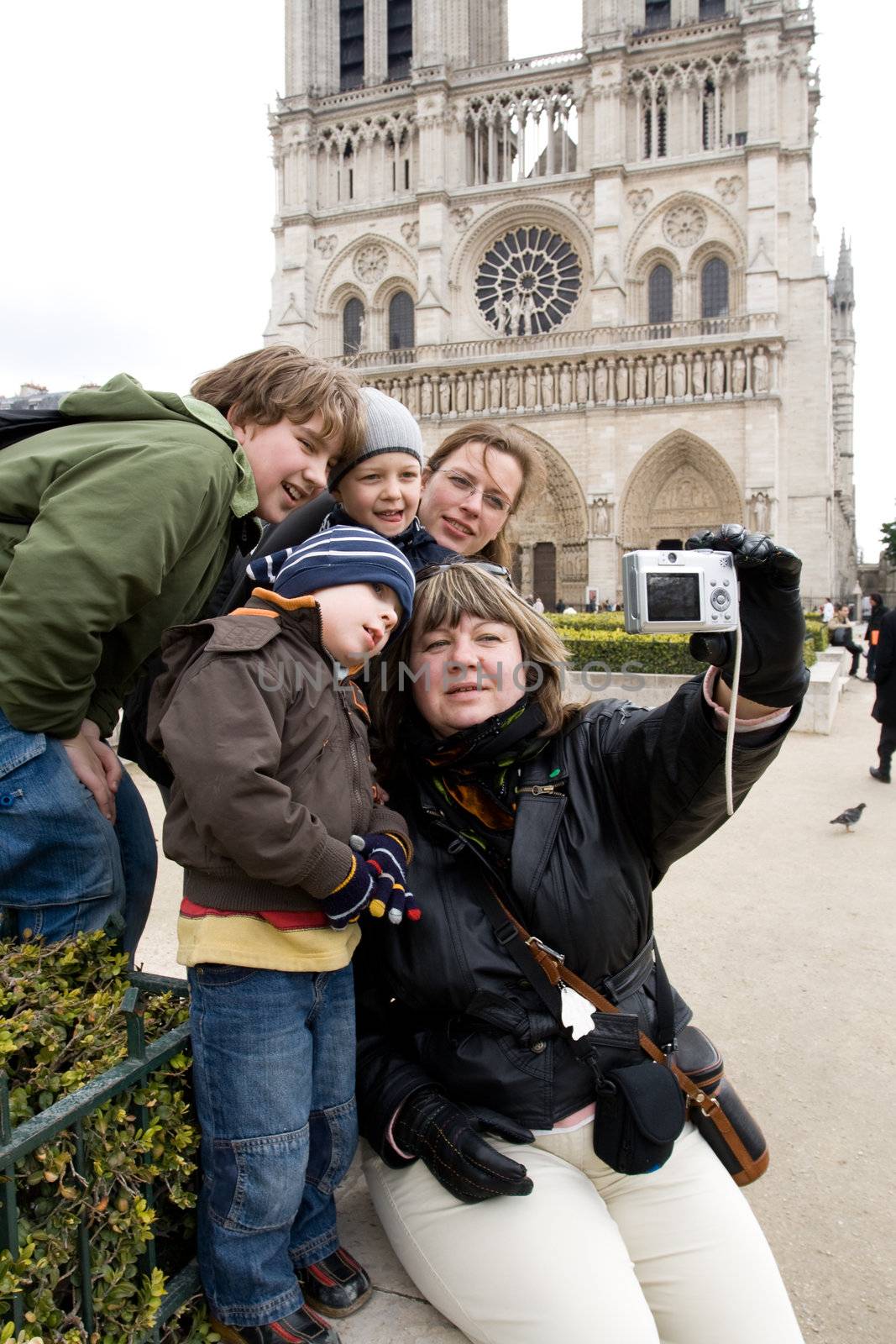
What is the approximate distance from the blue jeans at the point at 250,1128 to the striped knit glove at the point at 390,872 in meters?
0.20

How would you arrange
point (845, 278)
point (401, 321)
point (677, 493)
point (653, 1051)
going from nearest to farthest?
point (653, 1051)
point (677, 493)
point (401, 321)
point (845, 278)

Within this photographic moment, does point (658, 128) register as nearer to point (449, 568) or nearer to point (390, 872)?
point (449, 568)

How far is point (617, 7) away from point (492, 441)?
28182 mm

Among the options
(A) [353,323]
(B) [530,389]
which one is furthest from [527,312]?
(A) [353,323]

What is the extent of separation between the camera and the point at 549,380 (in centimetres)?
2425

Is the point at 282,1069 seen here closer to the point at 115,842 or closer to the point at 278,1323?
the point at 278,1323

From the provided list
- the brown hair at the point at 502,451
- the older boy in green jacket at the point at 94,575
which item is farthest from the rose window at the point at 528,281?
the older boy in green jacket at the point at 94,575

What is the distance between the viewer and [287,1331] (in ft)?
4.84

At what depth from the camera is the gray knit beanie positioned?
2193mm

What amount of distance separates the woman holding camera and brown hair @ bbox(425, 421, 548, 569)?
0.87 metres

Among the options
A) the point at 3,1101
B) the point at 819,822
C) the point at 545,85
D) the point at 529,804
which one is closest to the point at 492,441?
the point at 529,804

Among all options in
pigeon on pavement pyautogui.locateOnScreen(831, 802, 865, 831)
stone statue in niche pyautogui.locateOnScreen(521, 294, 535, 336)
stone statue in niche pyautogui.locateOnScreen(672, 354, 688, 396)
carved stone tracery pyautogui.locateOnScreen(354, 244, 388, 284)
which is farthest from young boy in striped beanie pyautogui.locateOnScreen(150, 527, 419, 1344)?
carved stone tracery pyautogui.locateOnScreen(354, 244, 388, 284)

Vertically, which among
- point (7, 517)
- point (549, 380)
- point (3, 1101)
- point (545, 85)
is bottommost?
point (3, 1101)

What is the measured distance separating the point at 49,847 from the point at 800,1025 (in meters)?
2.98
